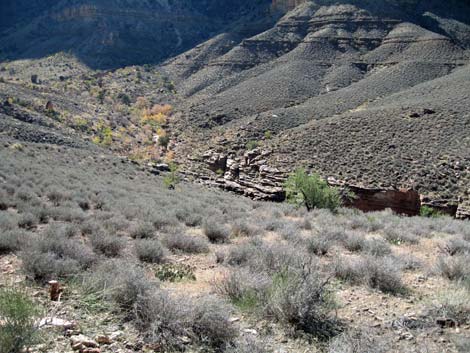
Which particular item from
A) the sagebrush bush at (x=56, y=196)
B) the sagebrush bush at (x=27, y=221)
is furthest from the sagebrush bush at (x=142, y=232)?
the sagebrush bush at (x=56, y=196)

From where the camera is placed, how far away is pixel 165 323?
4680 mm

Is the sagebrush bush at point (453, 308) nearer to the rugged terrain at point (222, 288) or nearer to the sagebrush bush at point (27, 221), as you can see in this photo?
the rugged terrain at point (222, 288)

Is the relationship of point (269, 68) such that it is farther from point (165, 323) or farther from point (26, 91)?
point (165, 323)

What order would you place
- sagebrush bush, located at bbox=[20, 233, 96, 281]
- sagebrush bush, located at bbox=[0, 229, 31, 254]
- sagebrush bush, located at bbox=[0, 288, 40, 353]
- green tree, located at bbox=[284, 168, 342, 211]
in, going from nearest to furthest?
sagebrush bush, located at bbox=[0, 288, 40, 353] < sagebrush bush, located at bbox=[20, 233, 96, 281] < sagebrush bush, located at bbox=[0, 229, 31, 254] < green tree, located at bbox=[284, 168, 342, 211]

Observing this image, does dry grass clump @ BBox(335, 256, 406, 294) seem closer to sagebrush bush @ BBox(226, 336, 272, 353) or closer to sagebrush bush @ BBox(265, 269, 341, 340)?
sagebrush bush @ BBox(265, 269, 341, 340)

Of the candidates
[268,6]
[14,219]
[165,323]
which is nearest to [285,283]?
[165,323]

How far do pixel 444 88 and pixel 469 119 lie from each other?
37.3 feet

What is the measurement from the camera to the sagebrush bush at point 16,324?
3.71m

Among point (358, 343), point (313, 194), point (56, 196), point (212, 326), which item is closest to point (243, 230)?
point (56, 196)

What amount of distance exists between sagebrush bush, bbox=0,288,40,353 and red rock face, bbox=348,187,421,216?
78.3ft

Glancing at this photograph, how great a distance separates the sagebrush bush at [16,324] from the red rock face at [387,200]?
23863 mm

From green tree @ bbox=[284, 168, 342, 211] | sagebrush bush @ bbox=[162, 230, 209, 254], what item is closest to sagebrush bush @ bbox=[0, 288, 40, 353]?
sagebrush bush @ bbox=[162, 230, 209, 254]

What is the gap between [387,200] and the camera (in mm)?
26359

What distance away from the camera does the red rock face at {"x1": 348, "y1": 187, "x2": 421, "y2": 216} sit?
25766 millimetres
